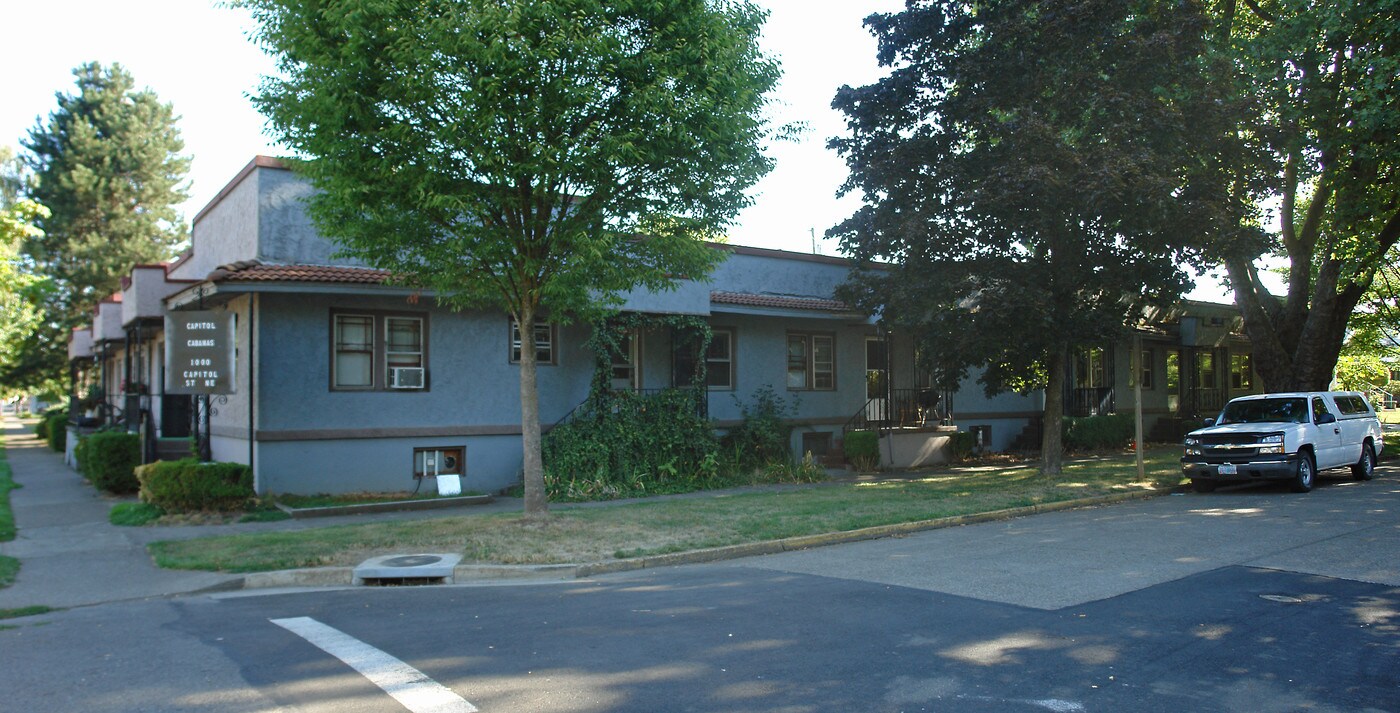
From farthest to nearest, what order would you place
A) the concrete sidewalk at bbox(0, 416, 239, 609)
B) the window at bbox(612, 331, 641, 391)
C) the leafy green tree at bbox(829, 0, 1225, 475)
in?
the window at bbox(612, 331, 641, 391) < the leafy green tree at bbox(829, 0, 1225, 475) < the concrete sidewalk at bbox(0, 416, 239, 609)

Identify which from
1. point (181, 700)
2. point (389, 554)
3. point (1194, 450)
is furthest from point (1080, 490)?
point (181, 700)

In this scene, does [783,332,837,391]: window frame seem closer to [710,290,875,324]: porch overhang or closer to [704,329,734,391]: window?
[710,290,875,324]: porch overhang

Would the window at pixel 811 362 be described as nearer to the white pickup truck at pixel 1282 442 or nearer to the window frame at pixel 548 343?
the window frame at pixel 548 343

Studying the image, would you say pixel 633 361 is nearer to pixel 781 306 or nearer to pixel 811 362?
pixel 781 306

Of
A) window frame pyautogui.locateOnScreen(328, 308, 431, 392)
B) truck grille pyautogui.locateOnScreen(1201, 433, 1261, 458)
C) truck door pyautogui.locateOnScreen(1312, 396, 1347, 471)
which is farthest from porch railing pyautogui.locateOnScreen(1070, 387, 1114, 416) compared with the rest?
window frame pyautogui.locateOnScreen(328, 308, 431, 392)

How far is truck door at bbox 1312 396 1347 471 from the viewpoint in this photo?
17438 mm

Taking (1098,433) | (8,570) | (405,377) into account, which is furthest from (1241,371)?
(8,570)

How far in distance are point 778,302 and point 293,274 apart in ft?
33.1

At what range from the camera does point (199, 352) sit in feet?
48.6

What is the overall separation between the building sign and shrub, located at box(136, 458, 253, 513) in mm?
1214

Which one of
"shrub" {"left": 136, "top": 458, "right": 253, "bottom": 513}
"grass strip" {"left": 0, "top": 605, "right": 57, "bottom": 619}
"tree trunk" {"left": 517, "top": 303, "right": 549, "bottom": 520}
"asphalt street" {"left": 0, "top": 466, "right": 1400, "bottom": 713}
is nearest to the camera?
"asphalt street" {"left": 0, "top": 466, "right": 1400, "bottom": 713}

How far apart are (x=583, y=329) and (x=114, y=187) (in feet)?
113

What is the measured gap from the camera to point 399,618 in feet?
27.0

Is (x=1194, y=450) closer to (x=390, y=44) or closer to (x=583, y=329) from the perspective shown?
(x=583, y=329)
